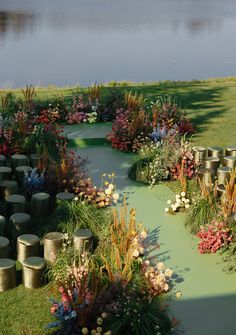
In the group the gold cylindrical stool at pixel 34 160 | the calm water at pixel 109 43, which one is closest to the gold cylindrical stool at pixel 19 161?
the gold cylindrical stool at pixel 34 160

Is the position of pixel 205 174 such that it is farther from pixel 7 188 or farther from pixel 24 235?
pixel 24 235

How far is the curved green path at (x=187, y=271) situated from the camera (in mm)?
5625

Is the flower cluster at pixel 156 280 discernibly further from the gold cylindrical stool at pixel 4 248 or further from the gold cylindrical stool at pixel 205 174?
the gold cylindrical stool at pixel 205 174

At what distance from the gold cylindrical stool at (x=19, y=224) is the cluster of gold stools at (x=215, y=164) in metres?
2.69

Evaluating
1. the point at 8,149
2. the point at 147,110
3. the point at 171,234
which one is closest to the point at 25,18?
the point at 147,110

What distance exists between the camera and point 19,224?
6988 millimetres

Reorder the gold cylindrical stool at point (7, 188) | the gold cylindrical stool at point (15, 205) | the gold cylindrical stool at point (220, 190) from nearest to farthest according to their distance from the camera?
the gold cylindrical stool at point (15, 205) → the gold cylindrical stool at point (220, 190) → the gold cylindrical stool at point (7, 188)

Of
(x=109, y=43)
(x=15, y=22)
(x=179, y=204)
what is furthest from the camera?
(x=15, y=22)

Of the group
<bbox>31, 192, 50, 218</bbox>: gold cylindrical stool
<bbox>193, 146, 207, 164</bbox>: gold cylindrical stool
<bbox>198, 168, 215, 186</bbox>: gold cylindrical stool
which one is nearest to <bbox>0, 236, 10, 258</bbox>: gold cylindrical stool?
<bbox>31, 192, 50, 218</bbox>: gold cylindrical stool

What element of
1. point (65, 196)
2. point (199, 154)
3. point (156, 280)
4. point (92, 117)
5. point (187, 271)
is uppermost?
point (92, 117)

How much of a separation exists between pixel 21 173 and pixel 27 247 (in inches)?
91.3

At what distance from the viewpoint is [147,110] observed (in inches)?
514

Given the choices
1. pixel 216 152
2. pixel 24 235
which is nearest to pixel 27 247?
pixel 24 235

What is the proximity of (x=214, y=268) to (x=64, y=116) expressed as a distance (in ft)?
22.2
